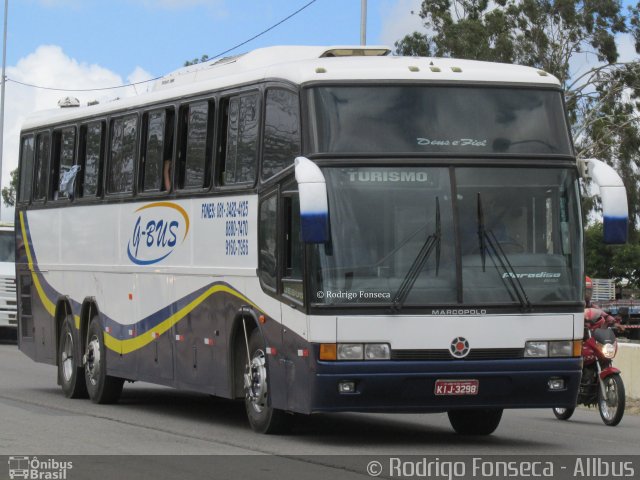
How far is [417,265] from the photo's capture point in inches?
494

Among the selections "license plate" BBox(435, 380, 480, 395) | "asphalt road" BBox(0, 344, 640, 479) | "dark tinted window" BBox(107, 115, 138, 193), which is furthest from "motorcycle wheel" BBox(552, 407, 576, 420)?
"dark tinted window" BBox(107, 115, 138, 193)

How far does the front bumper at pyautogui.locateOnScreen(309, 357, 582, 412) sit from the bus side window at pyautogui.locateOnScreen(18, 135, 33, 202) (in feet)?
32.9

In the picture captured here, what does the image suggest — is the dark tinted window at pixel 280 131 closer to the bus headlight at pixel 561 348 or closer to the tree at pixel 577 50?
the bus headlight at pixel 561 348

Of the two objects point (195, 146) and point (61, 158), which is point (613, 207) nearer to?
point (195, 146)

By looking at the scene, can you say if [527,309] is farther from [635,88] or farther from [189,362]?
[635,88]

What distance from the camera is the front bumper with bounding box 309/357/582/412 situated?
12445 mm

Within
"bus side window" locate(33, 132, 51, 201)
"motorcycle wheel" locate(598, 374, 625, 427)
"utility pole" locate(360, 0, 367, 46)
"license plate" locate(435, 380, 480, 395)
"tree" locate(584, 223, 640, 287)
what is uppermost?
"utility pole" locate(360, 0, 367, 46)

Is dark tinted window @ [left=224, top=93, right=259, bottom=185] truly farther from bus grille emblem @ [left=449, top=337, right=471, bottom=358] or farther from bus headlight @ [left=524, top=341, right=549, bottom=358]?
bus headlight @ [left=524, top=341, right=549, bottom=358]

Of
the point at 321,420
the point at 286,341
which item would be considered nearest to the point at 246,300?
the point at 286,341

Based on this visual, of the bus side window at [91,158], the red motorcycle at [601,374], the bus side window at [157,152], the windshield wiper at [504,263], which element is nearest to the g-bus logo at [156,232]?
the bus side window at [157,152]

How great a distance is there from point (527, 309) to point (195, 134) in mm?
4648

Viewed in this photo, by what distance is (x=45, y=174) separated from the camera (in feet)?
68.1

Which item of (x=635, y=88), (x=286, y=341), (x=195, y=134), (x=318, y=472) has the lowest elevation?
(x=318, y=472)

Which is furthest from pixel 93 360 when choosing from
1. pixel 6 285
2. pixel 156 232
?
pixel 6 285
